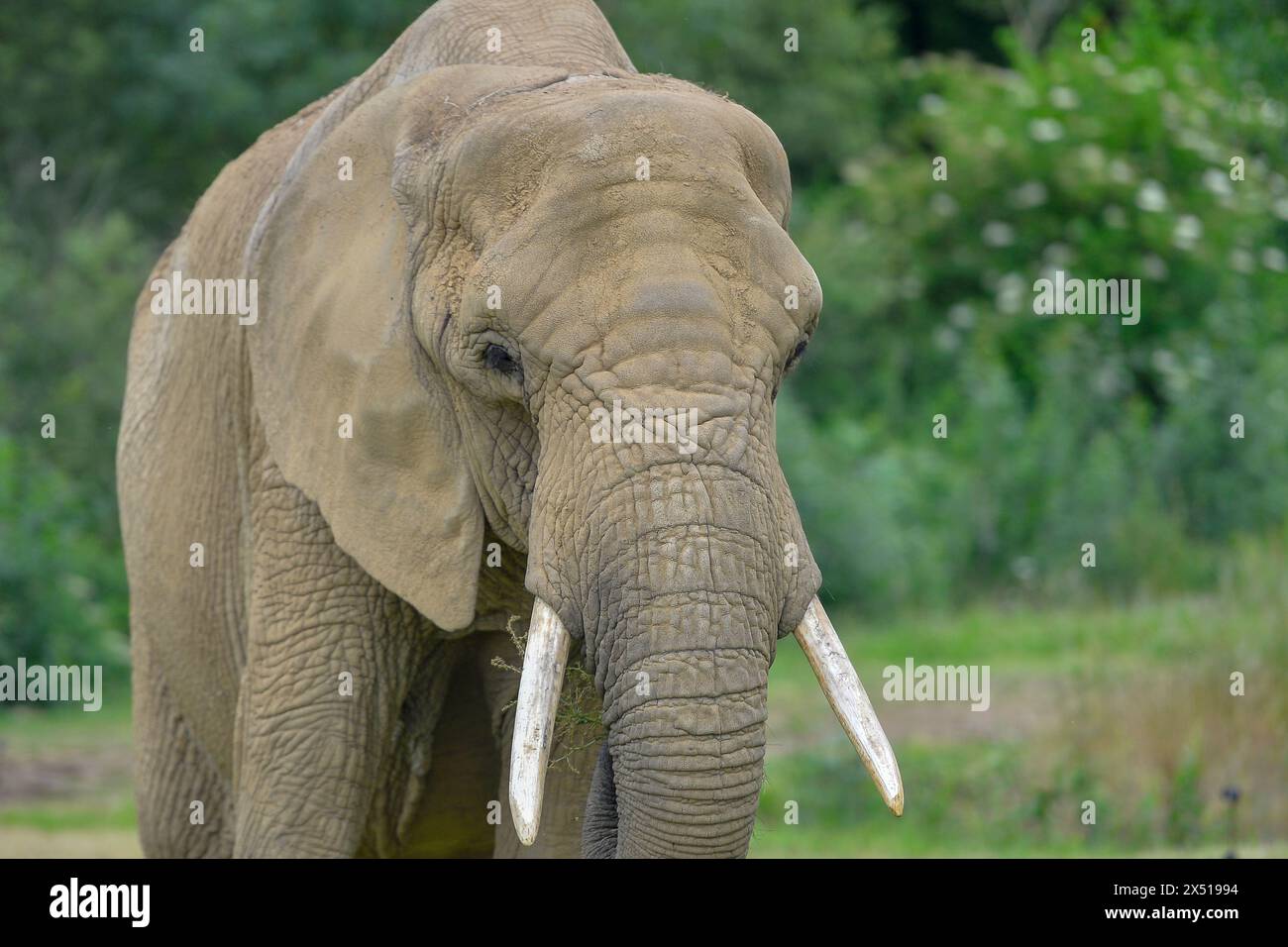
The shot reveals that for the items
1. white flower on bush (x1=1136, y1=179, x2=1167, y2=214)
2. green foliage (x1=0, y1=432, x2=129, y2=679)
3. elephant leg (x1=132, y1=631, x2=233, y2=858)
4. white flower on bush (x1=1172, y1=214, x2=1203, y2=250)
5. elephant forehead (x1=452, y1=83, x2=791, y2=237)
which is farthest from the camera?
white flower on bush (x1=1136, y1=179, x2=1167, y2=214)

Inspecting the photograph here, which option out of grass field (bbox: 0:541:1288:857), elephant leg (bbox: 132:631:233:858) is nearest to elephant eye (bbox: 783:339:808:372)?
elephant leg (bbox: 132:631:233:858)

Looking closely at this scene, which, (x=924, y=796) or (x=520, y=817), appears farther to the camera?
(x=924, y=796)

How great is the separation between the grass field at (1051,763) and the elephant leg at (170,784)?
10.3 feet

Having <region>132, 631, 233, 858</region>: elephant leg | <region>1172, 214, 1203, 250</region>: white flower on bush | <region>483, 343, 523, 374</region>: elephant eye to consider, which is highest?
<region>1172, 214, 1203, 250</region>: white flower on bush

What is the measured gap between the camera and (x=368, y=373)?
4.40 metres

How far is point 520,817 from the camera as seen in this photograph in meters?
3.64

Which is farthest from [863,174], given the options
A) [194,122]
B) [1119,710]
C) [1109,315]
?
[1119,710]

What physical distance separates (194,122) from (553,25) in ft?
38.4

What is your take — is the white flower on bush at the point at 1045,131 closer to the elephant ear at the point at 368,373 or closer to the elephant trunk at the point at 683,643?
the elephant ear at the point at 368,373

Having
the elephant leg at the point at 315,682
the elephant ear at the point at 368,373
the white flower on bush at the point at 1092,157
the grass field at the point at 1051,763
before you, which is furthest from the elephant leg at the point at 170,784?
the white flower on bush at the point at 1092,157

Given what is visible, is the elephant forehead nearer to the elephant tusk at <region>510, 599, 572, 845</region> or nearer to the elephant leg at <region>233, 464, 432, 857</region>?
the elephant tusk at <region>510, 599, 572, 845</region>

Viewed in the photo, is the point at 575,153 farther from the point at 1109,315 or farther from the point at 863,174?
the point at 863,174

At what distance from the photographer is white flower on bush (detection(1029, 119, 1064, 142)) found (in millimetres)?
15328
